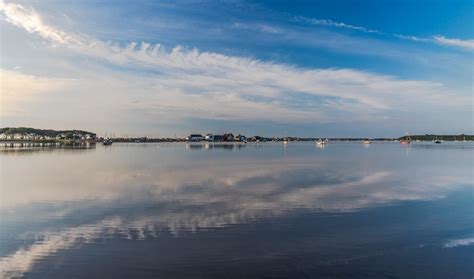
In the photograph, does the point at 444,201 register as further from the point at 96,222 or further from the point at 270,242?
the point at 96,222

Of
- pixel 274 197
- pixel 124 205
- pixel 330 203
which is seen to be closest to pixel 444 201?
pixel 330 203

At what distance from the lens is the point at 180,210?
19.5 m

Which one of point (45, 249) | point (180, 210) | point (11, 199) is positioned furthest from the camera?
point (11, 199)

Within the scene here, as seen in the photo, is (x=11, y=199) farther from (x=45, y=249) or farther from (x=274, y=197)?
(x=274, y=197)

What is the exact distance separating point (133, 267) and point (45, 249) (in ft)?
12.8

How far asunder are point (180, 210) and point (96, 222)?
439 cm

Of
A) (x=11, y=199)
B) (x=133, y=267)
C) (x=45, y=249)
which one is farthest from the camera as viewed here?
(x=11, y=199)

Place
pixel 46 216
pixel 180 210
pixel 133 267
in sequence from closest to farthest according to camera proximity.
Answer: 1. pixel 133 267
2. pixel 46 216
3. pixel 180 210

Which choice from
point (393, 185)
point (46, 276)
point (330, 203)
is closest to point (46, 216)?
point (46, 276)

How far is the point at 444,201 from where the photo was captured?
22.7 meters

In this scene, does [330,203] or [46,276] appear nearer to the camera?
[46,276]

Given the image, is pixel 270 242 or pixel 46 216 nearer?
pixel 270 242

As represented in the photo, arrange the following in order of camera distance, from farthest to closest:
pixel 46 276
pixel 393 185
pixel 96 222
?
1. pixel 393 185
2. pixel 96 222
3. pixel 46 276

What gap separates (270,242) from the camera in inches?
534
